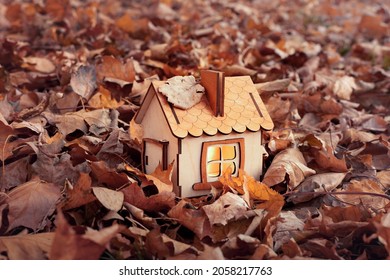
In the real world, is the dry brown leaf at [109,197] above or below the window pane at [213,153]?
below

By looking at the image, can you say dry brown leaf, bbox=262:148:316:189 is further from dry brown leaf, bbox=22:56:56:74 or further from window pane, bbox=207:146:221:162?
dry brown leaf, bbox=22:56:56:74

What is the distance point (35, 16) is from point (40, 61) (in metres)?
1.09

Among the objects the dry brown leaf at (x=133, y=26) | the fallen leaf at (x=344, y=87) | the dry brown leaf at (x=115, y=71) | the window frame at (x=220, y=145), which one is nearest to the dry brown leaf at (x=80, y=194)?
the window frame at (x=220, y=145)

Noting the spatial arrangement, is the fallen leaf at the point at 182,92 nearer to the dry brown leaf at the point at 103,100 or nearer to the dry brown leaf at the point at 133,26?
the dry brown leaf at the point at 103,100

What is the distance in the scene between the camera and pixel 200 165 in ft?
5.58

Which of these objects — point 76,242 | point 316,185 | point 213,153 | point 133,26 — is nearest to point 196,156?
point 213,153

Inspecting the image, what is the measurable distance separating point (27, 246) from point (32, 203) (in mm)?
160

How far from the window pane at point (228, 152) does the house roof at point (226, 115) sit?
0.06 metres

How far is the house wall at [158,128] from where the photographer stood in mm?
1687

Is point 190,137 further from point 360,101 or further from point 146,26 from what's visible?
point 146,26

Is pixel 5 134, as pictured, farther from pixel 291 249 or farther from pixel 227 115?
pixel 291 249

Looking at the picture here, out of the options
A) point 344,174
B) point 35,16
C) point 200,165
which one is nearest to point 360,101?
point 344,174

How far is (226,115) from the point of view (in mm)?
1729
